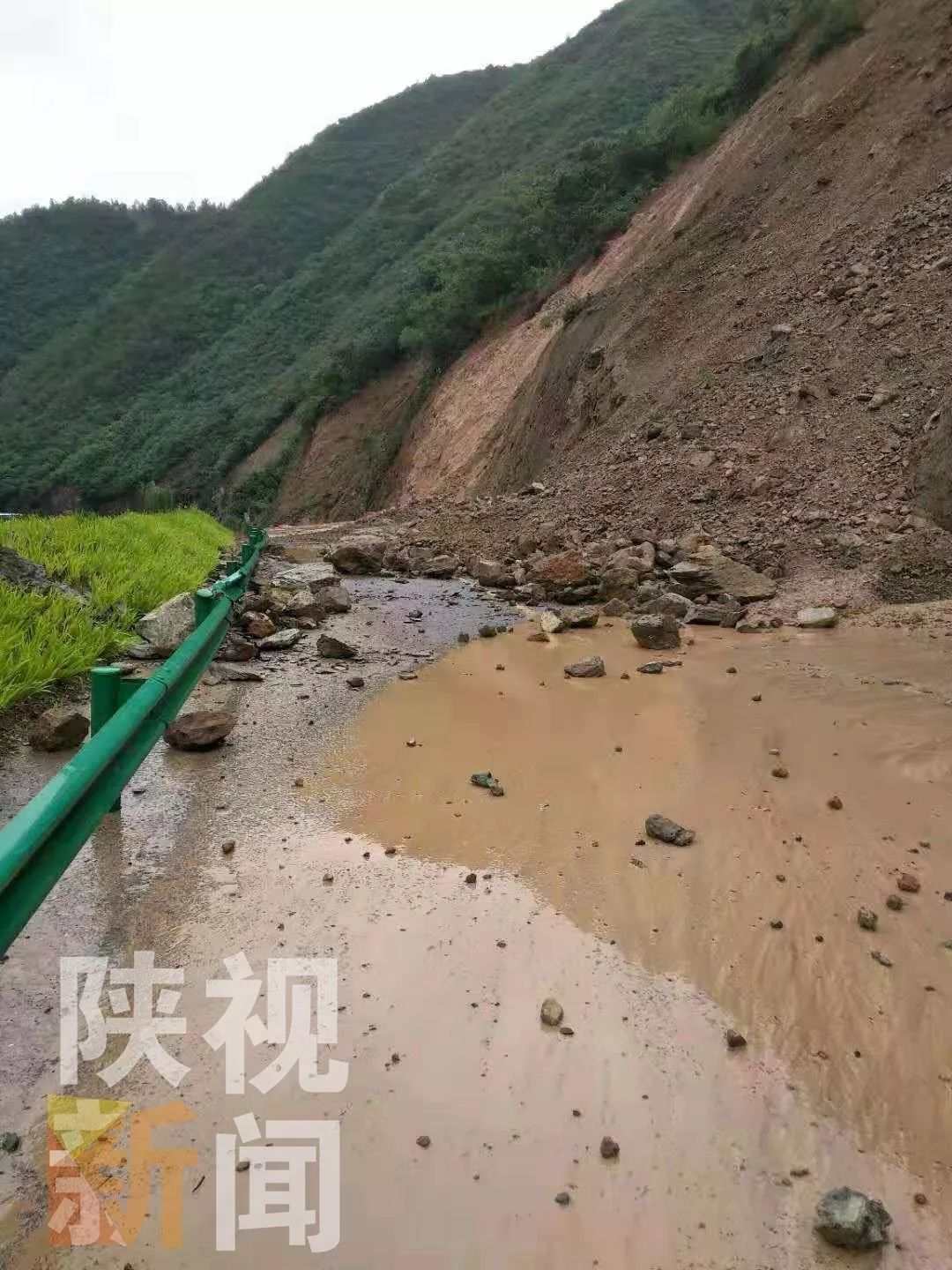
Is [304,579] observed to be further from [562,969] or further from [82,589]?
[562,969]

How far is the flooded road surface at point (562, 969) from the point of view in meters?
A: 1.45

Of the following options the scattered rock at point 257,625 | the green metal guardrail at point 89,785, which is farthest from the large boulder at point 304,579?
the green metal guardrail at point 89,785

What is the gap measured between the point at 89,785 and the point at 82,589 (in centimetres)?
429

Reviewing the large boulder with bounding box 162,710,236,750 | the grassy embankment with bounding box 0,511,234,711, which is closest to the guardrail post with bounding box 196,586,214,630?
the large boulder with bounding box 162,710,236,750

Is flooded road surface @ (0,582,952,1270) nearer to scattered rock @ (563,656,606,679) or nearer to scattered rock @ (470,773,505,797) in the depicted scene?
scattered rock @ (470,773,505,797)

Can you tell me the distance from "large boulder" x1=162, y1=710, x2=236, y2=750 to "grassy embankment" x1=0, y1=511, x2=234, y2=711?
77 cm

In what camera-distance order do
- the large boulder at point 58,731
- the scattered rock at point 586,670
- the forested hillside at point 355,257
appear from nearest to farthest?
the large boulder at point 58,731
the scattered rock at point 586,670
the forested hillside at point 355,257

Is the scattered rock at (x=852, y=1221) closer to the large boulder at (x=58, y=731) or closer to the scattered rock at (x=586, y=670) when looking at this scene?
the large boulder at (x=58, y=731)

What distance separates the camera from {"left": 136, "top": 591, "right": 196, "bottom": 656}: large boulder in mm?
4996

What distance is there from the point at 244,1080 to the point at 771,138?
720 inches

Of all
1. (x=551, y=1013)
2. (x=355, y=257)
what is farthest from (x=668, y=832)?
(x=355, y=257)

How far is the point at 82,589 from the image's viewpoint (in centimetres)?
575

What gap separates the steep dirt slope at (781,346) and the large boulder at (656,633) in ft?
8.48

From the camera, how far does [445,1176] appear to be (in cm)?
151
